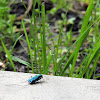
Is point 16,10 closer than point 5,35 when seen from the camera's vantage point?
No

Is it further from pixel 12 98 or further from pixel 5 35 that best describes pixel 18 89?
pixel 5 35

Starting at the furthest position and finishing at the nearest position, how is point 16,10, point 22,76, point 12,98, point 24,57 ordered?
1. point 16,10
2. point 24,57
3. point 22,76
4. point 12,98

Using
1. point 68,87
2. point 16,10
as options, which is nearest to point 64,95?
point 68,87

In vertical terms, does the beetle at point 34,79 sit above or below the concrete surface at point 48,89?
above

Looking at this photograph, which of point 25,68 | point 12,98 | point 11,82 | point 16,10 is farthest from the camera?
point 16,10

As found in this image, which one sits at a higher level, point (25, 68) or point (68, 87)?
point (68, 87)

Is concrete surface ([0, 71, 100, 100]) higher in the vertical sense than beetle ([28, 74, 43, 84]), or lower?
lower

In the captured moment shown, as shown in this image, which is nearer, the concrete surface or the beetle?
the concrete surface

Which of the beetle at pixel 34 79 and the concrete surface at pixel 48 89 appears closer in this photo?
the concrete surface at pixel 48 89
